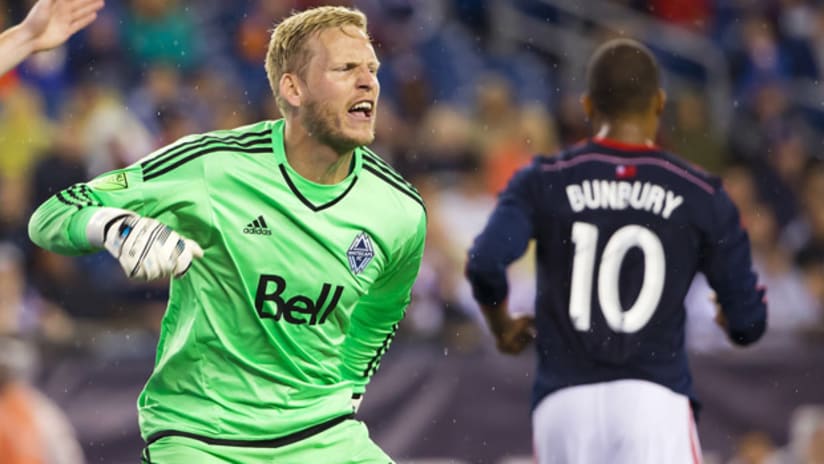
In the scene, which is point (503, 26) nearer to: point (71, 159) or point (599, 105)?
point (71, 159)

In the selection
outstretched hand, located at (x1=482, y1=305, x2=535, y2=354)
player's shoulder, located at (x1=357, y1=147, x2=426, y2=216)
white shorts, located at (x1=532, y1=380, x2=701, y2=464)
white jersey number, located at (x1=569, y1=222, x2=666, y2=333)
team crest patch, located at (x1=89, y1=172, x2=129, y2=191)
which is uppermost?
player's shoulder, located at (x1=357, y1=147, x2=426, y2=216)

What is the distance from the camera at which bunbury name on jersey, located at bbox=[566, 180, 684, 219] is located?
6.41 m

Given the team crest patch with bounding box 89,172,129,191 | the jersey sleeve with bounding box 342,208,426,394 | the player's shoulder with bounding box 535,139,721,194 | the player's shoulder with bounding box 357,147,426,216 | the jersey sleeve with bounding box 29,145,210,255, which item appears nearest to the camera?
the jersey sleeve with bounding box 29,145,210,255

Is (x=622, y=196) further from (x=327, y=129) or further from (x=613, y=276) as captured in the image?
(x=327, y=129)

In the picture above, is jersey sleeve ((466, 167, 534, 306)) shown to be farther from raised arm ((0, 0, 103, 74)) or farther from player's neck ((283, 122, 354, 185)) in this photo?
raised arm ((0, 0, 103, 74))

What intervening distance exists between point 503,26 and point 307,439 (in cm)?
1047

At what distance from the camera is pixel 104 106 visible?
39.5 feet

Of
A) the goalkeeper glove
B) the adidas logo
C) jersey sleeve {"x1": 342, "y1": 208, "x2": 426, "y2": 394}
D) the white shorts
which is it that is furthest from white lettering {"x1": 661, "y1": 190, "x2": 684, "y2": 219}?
the goalkeeper glove

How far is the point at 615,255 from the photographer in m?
6.39

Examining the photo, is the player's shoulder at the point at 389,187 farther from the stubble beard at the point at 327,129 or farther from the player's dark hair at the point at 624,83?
the player's dark hair at the point at 624,83

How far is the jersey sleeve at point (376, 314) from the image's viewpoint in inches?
233

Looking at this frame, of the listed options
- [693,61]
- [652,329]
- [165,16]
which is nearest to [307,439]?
[652,329]

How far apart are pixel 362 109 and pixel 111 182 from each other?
93 centimetres

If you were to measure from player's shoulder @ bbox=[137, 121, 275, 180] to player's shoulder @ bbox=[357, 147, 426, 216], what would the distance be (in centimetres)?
38
